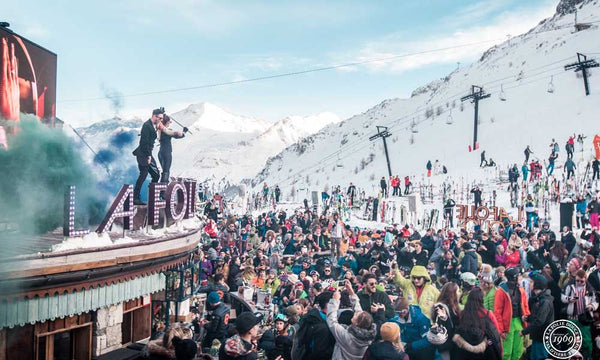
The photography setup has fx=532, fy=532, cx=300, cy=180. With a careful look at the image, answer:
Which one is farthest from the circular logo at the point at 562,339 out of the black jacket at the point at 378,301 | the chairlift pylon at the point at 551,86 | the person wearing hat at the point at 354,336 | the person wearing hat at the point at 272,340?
the chairlift pylon at the point at 551,86

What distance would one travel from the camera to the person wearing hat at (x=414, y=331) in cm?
644

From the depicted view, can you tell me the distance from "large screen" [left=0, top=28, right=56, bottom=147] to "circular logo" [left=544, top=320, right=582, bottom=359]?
13473mm

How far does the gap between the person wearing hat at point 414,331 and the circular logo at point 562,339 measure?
7.94ft

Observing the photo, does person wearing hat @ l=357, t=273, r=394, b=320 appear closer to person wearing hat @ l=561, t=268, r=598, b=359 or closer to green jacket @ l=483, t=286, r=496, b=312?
green jacket @ l=483, t=286, r=496, b=312

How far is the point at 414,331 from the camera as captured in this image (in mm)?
6797

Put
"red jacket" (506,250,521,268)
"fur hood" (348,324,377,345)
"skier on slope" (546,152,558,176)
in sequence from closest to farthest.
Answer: "fur hood" (348,324,377,345) < "red jacket" (506,250,521,268) < "skier on slope" (546,152,558,176)

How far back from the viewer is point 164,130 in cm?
1323

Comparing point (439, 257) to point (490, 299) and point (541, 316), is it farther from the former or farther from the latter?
point (541, 316)

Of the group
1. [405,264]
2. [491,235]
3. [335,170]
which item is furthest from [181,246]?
[335,170]

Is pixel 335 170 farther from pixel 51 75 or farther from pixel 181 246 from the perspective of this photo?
pixel 181 246

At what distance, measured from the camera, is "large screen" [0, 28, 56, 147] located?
16.0 m

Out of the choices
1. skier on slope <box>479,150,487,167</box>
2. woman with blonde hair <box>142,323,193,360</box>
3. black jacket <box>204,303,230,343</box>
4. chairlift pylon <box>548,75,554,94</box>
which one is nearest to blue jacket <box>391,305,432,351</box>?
black jacket <box>204,303,230,343</box>

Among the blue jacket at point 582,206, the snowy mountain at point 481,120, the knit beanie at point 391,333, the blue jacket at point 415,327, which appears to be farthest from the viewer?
the snowy mountain at point 481,120

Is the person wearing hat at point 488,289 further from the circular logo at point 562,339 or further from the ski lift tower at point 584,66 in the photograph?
the ski lift tower at point 584,66
